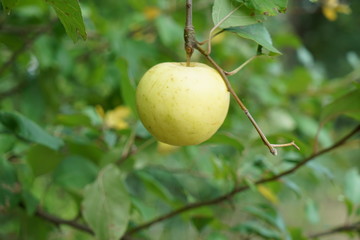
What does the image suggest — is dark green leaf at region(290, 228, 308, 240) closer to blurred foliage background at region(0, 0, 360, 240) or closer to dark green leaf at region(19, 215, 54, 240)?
blurred foliage background at region(0, 0, 360, 240)

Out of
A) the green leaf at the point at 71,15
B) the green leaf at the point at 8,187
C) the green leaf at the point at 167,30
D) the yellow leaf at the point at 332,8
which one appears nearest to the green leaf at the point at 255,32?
the green leaf at the point at 71,15

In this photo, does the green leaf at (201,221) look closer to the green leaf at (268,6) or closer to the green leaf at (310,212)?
the green leaf at (310,212)

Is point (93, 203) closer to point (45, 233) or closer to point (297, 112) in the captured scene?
point (45, 233)

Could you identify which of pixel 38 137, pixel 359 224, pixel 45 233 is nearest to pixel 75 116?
pixel 38 137

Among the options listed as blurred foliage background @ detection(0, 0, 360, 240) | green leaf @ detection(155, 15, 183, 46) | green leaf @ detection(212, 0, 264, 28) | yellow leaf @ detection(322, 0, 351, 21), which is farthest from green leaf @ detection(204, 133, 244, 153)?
yellow leaf @ detection(322, 0, 351, 21)

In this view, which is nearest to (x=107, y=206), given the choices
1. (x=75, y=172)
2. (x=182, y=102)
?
(x=75, y=172)

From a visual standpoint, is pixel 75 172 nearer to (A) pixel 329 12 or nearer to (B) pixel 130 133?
(B) pixel 130 133
